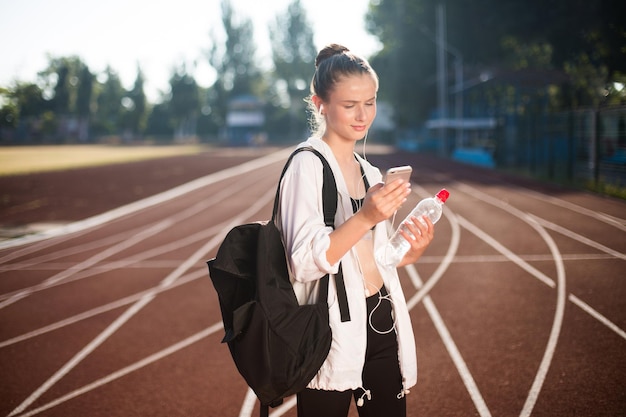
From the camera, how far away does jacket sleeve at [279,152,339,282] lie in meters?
1.81

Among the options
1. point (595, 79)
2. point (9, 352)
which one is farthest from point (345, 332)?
point (595, 79)

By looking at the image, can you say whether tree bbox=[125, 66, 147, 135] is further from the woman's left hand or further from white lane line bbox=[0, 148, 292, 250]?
the woman's left hand

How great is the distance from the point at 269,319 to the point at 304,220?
1.15ft

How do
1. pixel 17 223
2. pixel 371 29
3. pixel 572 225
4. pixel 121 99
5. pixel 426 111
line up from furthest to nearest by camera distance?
pixel 121 99
pixel 371 29
pixel 426 111
pixel 17 223
pixel 572 225

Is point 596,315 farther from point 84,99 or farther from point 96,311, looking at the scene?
point 84,99

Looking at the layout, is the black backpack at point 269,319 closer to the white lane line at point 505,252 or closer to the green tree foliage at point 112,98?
the white lane line at point 505,252

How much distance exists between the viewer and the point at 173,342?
18.1 ft

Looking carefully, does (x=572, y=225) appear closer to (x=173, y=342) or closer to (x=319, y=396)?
(x=173, y=342)

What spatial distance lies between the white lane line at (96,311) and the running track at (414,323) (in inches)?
1.0

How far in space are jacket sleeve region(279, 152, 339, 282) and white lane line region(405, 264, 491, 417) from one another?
2675 millimetres

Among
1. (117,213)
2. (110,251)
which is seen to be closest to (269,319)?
(110,251)

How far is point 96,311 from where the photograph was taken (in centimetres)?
654

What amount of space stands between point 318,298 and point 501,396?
2773 mm

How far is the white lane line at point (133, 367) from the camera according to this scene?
432 cm
